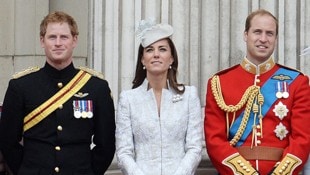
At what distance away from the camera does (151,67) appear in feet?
17.2

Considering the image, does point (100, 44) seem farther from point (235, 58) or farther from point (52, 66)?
point (52, 66)

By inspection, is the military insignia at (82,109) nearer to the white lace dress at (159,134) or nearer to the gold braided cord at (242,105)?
the white lace dress at (159,134)

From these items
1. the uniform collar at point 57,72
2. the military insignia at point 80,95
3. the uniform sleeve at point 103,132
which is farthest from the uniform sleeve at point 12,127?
the uniform sleeve at point 103,132

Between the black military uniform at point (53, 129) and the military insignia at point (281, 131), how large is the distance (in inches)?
38.4

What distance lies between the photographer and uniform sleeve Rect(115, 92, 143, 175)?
5.12 metres

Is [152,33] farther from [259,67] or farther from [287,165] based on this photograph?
[287,165]

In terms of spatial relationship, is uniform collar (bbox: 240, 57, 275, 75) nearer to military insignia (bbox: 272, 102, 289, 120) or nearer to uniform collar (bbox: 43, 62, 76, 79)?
military insignia (bbox: 272, 102, 289, 120)

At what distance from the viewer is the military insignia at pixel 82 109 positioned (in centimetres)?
507

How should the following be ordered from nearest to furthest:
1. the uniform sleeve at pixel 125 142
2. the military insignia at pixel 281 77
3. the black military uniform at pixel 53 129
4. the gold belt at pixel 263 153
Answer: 1. the black military uniform at pixel 53 129
2. the uniform sleeve at pixel 125 142
3. the gold belt at pixel 263 153
4. the military insignia at pixel 281 77

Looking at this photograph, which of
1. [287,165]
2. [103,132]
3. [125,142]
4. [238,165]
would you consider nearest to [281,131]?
[287,165]

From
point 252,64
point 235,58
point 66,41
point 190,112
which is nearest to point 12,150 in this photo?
point 66,41

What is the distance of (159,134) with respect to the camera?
518 centimetres

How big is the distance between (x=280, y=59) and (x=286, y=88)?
4.79 feet

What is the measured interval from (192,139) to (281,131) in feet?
1.73
